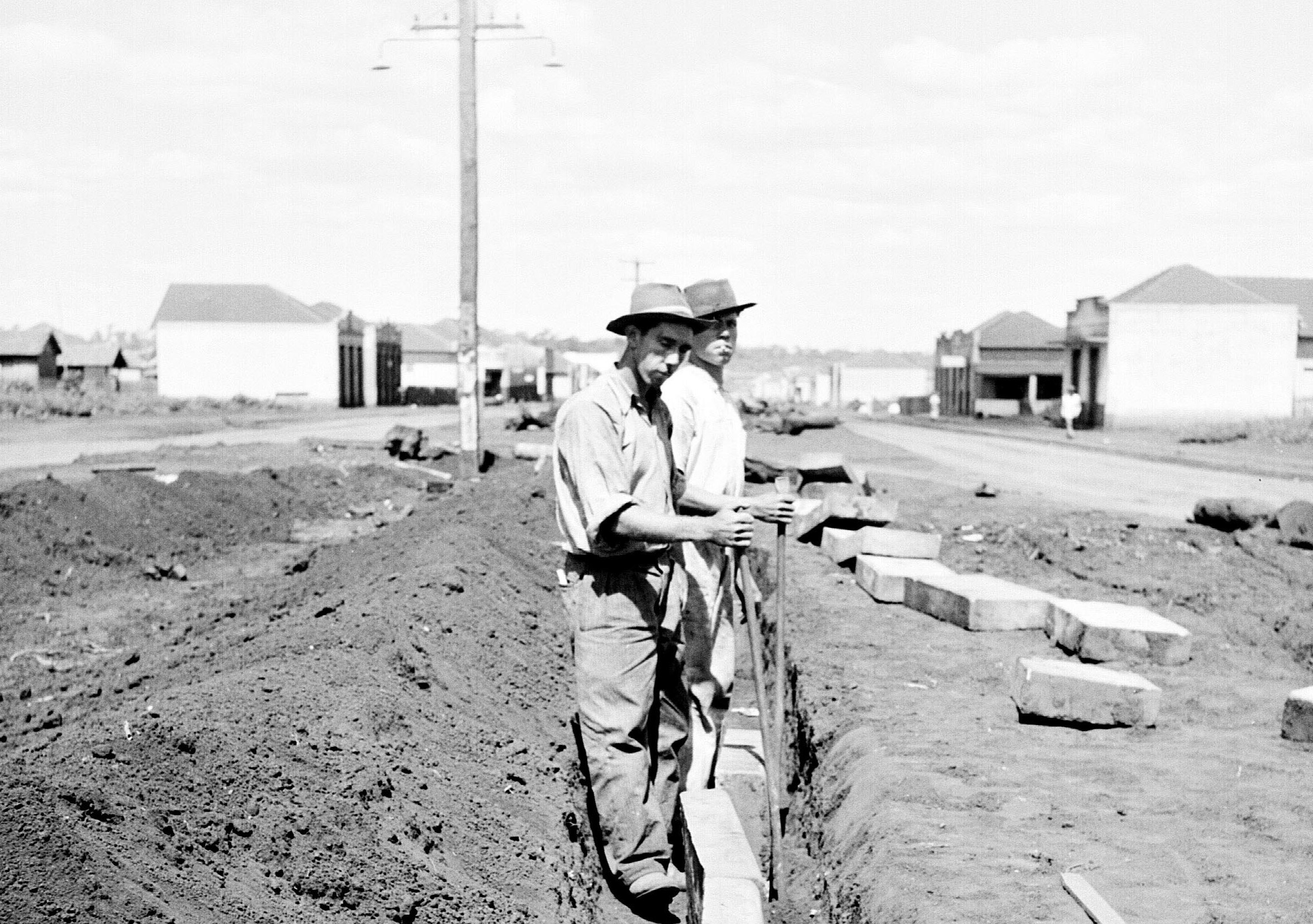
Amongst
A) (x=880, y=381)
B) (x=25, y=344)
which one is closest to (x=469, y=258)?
(x=25, y=344)

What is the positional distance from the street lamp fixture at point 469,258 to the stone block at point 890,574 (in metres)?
8.66

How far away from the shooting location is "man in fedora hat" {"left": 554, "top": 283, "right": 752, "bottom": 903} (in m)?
4.71

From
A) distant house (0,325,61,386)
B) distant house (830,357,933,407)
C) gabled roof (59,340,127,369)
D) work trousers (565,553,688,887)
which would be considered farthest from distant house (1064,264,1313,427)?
gabled roof (59,340,127,369)

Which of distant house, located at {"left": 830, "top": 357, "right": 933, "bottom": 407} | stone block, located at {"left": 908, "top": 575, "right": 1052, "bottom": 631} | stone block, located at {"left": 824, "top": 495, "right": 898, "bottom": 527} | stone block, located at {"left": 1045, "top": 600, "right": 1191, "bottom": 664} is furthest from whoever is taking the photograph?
distant house, located at {"left": 830, "top": 357, "right": 933, "bottom": 407}

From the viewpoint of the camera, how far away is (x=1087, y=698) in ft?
20.5

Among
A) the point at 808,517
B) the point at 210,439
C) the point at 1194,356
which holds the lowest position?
the point at 210,439

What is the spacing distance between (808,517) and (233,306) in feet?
174

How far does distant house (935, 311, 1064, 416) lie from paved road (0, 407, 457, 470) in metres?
27.6

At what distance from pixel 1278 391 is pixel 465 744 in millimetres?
43672

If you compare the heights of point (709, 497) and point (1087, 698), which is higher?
point (709, 497)

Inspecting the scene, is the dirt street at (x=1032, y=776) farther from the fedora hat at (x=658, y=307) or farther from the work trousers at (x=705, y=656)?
the fedora hat at (x=658, y=307)

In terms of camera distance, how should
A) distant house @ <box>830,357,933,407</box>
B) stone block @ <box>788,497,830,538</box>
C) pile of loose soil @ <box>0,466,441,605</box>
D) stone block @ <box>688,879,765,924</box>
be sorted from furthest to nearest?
distant house @ <box>830,357,933,407</box> → stone block @ <box>788,497,830,538</box> → pile of loose soil @ <box>0,466,441,605</box> → stone block @ <box>688,879,765,924</box>

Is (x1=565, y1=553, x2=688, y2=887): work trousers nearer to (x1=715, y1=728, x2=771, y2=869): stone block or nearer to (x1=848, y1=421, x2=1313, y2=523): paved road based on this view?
(x1=715, y1=728, x2=771, y2=869): stone block

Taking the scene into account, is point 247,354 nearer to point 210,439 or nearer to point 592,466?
point 210,439
